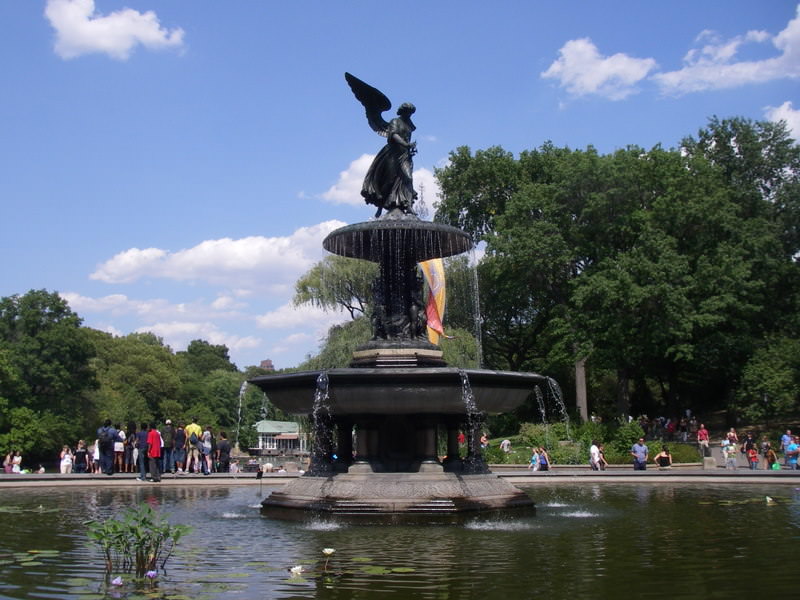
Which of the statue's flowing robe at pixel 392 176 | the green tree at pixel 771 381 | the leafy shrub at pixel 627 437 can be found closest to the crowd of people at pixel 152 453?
the statue's flowing robe at pixel 392 176

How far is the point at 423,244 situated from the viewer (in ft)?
49.7

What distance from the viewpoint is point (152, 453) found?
20047mm

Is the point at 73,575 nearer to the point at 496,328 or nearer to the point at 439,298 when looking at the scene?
the point at 439,298

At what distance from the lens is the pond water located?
6.57 metres

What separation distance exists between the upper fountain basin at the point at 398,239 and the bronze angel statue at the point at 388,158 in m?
0.39

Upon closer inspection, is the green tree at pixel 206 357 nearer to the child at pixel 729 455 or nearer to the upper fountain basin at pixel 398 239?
the child at pixel 729 455

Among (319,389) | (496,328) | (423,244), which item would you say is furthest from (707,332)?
(319,389)

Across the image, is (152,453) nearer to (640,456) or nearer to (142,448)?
(142,448)

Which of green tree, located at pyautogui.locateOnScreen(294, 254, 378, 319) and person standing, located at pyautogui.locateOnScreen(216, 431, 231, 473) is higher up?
green tree, located at pyautogui.locateOnScreen(294, 254, 378, 319)

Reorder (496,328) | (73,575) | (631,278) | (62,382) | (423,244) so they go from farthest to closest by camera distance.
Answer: (62,382)
(496,328)
(631,278)
(423,244)
(73,575)

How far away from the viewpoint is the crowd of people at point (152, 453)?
2019 cm

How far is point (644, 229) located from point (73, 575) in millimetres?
36594

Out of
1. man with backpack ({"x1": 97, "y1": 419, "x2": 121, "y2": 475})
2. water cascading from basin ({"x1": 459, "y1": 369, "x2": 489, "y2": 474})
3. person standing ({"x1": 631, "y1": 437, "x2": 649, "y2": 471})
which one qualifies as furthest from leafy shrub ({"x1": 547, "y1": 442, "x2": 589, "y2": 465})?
water cascading from basin ({"x1": 459, "y1": 369, "x2": 489, "y2": 474})

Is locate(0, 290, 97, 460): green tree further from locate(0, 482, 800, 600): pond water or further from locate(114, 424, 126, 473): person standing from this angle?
locate(0, 482, 800, 600): pond water
